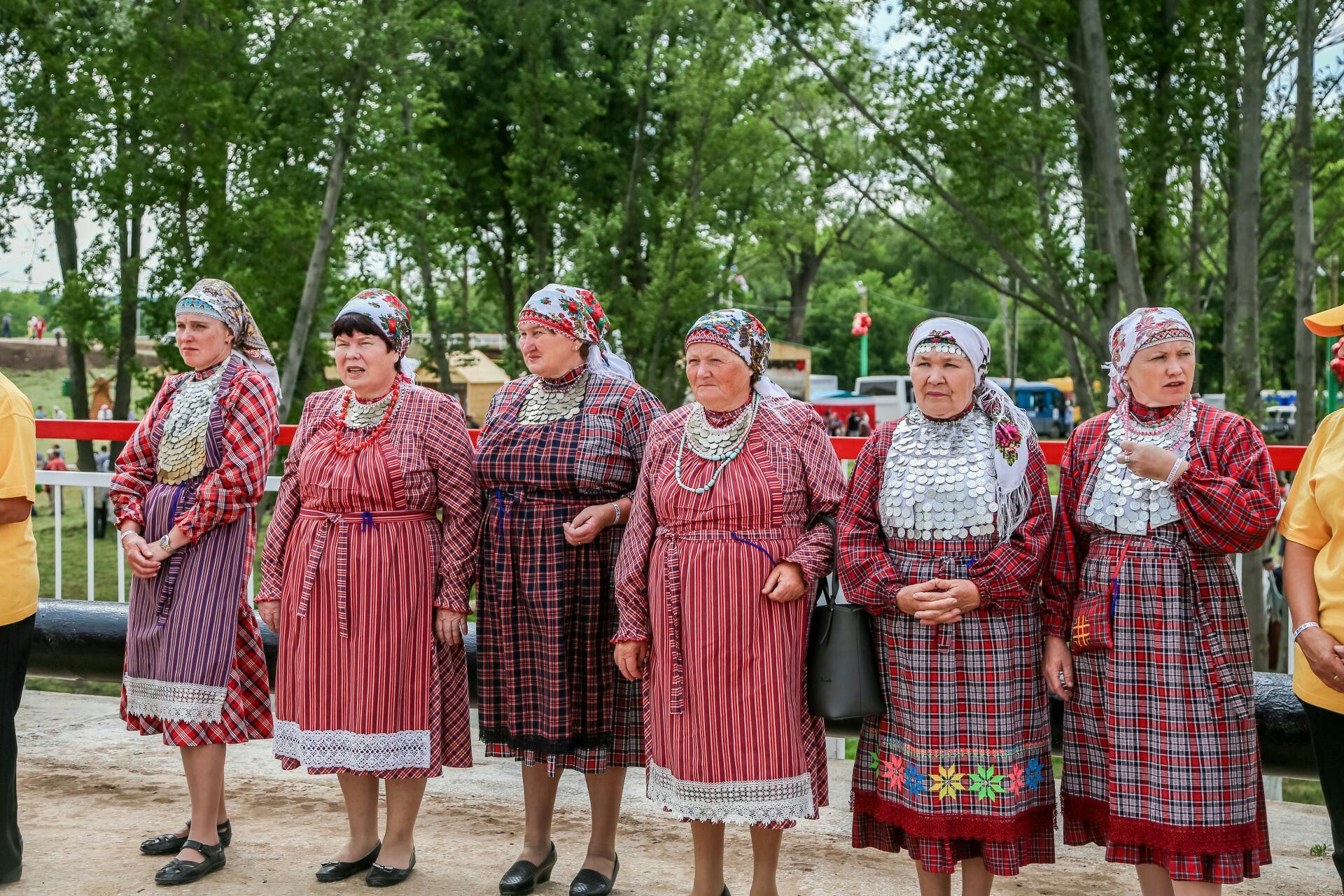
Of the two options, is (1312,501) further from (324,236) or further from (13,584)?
(324,236)

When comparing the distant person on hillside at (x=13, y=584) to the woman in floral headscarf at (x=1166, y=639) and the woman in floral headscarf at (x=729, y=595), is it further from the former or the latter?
the woman in floral headscarf at (x=1166, y=639)

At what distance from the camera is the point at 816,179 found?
10539mm

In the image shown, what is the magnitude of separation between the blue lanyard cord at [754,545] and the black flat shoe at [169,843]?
2.16 meters

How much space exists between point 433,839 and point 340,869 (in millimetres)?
471

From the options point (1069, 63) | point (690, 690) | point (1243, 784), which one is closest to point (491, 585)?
point (690, 690)

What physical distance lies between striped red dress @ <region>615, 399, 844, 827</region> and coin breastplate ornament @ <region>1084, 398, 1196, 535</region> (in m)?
0.74

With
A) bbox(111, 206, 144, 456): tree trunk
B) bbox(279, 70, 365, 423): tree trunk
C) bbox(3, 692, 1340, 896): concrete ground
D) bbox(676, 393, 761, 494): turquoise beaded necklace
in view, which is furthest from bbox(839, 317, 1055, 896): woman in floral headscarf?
bbox(111, 206, 144, 456): tree trunk

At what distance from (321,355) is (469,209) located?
596cm

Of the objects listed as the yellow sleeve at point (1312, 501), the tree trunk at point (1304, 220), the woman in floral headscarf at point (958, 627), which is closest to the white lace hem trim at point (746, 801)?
the woman in floral headscarf at point (958, 627)

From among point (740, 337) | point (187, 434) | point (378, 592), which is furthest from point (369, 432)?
point (740, 337)

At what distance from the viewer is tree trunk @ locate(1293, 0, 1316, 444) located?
8.05m

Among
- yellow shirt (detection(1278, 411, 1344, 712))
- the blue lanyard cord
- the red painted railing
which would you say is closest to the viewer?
yellow shirt (detection(1278, 411, 1344, 712))

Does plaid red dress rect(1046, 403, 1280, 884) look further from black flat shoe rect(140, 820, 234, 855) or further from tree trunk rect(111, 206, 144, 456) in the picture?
tree trunk rect(111, 206, 144, 456)

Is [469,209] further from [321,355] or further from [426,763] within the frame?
[426,763]
